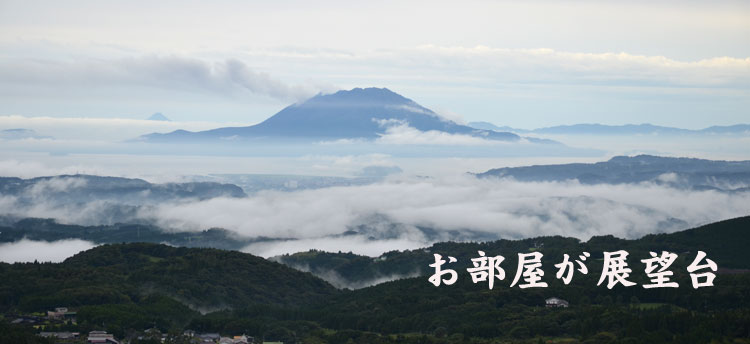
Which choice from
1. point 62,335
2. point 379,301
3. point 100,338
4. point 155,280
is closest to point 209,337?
point 100,338

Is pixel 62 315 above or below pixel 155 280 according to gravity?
below

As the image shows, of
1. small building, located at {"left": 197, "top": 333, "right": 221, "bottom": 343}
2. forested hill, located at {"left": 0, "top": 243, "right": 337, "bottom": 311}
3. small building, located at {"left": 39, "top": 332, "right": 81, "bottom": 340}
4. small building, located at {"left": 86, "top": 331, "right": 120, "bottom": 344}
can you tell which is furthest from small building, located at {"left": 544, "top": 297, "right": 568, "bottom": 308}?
small building, located at {"left": 39, "top": 332, "right": 81, "bottom": 340}

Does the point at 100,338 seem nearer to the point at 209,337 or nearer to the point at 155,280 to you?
the point at 209,337

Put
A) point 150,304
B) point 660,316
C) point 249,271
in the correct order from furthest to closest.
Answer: point 249,271 → point 150,304 → point 660,316

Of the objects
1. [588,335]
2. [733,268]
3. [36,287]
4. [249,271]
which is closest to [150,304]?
[36,287]

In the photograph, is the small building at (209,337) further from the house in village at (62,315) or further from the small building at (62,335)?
the house in village at (62,315)

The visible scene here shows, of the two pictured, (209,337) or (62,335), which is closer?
(62,335)

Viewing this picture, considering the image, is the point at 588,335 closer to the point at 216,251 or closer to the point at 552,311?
the point at 552,311

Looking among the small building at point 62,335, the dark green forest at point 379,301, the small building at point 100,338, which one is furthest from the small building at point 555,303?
the small building at point 62,335
